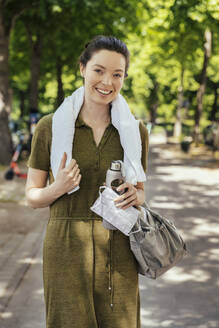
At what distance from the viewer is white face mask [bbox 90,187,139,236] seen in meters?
2.12

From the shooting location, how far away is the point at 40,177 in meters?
2.30

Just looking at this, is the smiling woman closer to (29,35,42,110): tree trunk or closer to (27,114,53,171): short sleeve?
(27,114,53,171): short sleeve

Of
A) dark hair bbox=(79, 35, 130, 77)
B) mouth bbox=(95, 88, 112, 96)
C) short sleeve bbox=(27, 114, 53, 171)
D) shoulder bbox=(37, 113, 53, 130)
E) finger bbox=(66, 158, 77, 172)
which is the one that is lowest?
finger bbox=(66, 158, 77, 172)

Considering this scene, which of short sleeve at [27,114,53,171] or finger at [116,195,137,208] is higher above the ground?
short sleeve at [27,114,53,171]

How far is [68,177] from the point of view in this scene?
6.99 feet

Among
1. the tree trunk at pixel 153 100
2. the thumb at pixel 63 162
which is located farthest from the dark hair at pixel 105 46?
the tree trunk at pixel 153 100

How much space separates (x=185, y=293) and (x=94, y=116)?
3249 millimetres

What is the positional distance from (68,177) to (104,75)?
1.76 ft

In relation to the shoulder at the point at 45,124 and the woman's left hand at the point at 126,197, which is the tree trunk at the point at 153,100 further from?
the woman's left hand at the point at 126,197

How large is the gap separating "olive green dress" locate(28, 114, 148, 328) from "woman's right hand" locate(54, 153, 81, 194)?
104 mm

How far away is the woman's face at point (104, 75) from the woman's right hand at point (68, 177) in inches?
14.4

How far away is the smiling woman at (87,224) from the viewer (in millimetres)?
2256

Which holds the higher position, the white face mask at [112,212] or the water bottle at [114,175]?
the water bottle at [114,175]

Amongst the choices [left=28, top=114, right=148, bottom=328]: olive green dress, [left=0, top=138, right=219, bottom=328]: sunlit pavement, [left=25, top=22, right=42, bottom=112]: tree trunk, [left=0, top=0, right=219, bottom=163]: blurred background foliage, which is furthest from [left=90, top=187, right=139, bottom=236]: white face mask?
[left=25, top=22, right=42, bottom=112]: tree trunk
